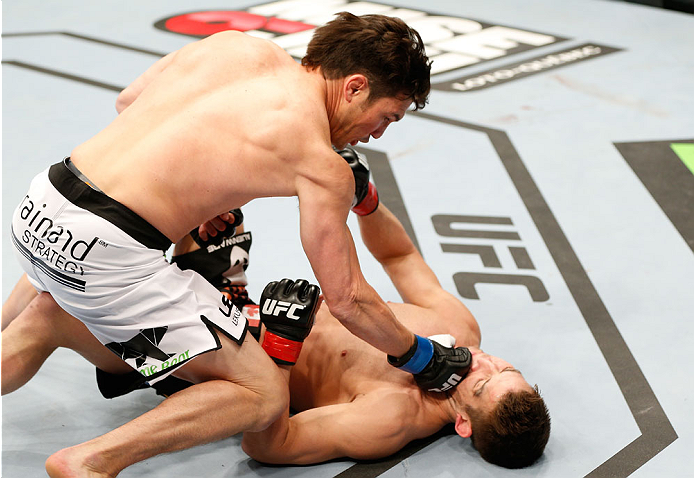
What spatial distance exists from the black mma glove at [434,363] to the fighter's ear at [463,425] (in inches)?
3.8

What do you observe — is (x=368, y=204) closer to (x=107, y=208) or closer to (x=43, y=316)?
(x=107, y=208)

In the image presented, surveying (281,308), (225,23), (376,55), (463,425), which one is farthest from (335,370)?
(225,23)

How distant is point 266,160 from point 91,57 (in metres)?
4.33

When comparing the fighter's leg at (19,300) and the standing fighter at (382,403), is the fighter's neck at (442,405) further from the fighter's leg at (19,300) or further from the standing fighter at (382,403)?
the fighter's leg at (19,300)

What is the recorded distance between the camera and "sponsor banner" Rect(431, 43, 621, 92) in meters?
5.28

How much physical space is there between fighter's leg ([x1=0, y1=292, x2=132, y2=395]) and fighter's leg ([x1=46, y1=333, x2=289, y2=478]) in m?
0.39

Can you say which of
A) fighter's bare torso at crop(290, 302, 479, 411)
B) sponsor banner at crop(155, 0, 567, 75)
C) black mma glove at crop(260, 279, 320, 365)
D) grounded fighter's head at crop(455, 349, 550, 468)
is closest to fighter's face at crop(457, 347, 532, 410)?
grounded fighter's head at crop(455, 349, 550, 468)

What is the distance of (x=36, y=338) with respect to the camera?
2338 mm

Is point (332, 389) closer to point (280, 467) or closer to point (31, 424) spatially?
point (280, 467)

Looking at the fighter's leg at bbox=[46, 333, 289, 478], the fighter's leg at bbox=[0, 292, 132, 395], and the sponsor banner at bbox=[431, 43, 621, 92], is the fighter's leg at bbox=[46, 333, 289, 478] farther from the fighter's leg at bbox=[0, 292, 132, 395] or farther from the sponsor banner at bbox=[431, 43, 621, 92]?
the sponsor banner at bbox=[431, 43, 621, 92]

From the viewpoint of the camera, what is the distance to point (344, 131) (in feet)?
7.00

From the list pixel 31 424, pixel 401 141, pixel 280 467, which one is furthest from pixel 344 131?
pixel 401 141

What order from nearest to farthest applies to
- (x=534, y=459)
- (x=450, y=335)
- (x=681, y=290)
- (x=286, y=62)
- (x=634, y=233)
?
1. (x=286, y=62)
2. (x=534, y=459)
3. (x=450, y=335)
4. (x=681, y=290)
5. (x=634, y=233)

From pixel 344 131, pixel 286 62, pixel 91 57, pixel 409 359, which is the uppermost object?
pixel 286 62
